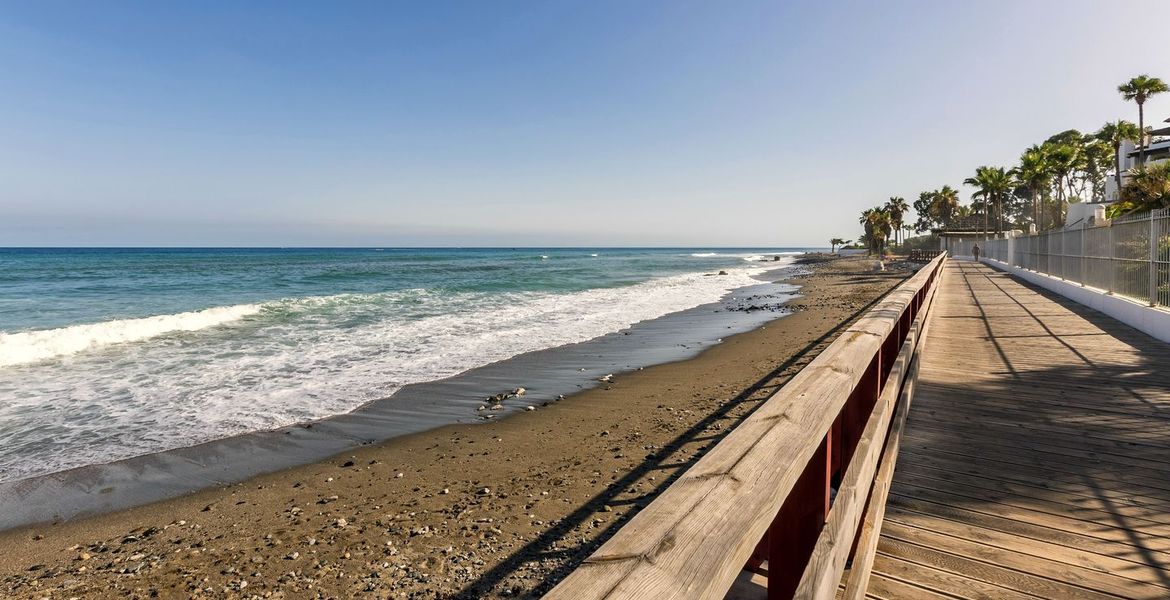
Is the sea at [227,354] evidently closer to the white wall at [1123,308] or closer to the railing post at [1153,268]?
the white wall at [1123,308]

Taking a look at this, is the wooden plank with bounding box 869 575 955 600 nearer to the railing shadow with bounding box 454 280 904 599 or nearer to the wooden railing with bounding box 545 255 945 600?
the wooden railing with bounding box 545 255 945 600

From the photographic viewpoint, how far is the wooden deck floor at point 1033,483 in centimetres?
236

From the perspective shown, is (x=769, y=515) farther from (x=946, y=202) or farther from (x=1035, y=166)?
(x=946, y=202)

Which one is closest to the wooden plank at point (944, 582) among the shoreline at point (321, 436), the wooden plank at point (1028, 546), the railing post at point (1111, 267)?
the wooden plank at point (1028, 546)

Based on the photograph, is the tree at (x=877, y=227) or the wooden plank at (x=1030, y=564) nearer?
the wooden plank at (x=1030, y=564)

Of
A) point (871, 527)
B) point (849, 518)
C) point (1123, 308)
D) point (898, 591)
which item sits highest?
point (849, 518)

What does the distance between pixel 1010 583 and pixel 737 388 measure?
6.31m

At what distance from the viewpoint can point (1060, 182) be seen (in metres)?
51.9

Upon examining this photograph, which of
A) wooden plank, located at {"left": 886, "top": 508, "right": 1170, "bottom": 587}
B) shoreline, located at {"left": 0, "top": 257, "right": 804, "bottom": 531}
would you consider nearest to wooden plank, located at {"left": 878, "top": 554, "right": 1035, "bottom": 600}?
wooden plank, located at {"left": 886, "top": 508, "right": 1170, "bottom": 587}

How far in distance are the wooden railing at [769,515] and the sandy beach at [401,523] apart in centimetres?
245

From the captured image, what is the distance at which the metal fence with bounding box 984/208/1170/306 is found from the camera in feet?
27.5

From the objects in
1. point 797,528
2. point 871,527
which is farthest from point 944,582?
point 797,528

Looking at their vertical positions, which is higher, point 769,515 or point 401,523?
point 769,515

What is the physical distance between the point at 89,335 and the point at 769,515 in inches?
747
